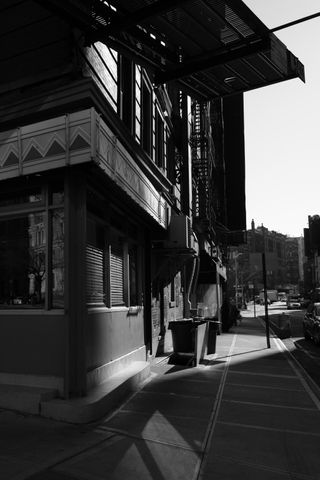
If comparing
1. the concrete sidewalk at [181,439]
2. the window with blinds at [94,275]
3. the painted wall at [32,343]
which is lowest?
the concrete sidewalk at [181,439]

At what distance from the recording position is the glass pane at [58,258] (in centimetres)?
773

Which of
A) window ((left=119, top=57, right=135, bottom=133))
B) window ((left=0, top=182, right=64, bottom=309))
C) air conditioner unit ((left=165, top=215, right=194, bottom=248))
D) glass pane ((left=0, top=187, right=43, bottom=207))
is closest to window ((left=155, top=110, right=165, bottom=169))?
air conditioner unit ((left=165, top=215, right=194, bottom=248))

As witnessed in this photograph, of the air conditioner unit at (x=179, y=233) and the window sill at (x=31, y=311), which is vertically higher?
the air conditioner unit at (x=179, y=233)

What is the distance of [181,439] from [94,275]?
345cm

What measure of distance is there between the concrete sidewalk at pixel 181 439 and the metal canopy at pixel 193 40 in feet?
18.2

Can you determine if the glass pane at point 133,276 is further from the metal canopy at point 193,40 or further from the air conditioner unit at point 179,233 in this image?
the metal canopy at point 193,40

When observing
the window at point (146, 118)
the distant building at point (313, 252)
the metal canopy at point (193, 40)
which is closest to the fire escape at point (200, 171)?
the window at point (146, 118)

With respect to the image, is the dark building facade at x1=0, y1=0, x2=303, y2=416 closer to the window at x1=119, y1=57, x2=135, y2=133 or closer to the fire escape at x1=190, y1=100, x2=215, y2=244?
the window at x1=119, y1=57, x2=135, y2=133

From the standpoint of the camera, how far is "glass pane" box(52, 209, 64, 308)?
7727mm

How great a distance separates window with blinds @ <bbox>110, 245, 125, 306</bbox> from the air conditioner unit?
2897 millimetres

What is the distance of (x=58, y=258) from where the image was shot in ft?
25.7

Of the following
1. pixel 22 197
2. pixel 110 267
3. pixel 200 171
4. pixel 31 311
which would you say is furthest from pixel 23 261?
pixel 200 171

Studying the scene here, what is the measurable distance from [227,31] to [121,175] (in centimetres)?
285

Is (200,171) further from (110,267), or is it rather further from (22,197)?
(22,197)
